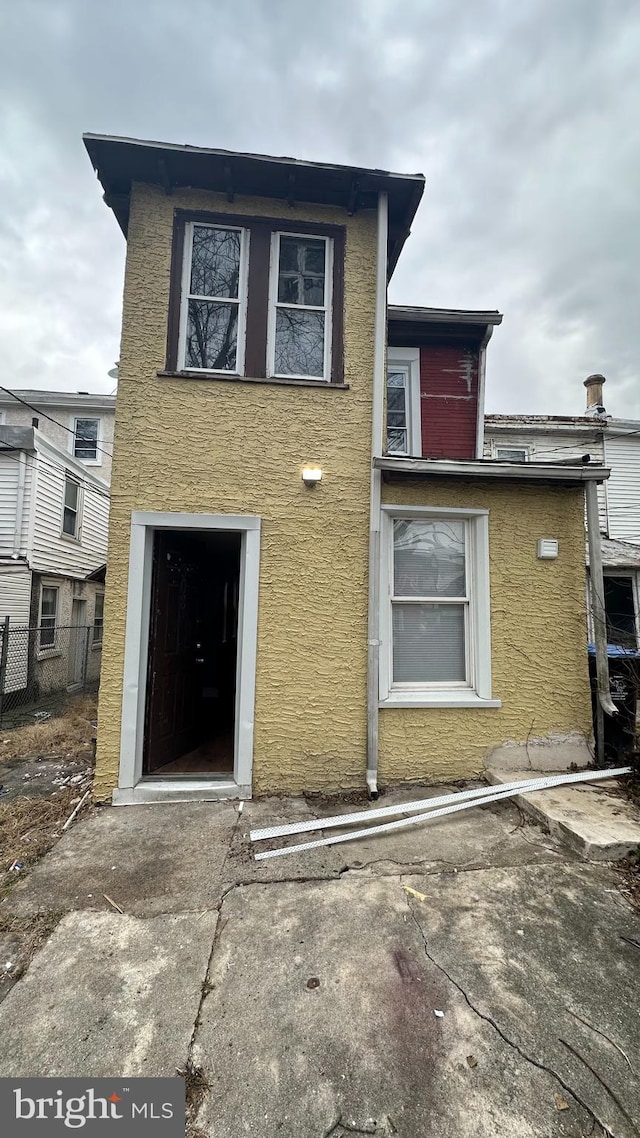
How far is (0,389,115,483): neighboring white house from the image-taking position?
15156 mm

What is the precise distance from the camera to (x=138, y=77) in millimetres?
6672

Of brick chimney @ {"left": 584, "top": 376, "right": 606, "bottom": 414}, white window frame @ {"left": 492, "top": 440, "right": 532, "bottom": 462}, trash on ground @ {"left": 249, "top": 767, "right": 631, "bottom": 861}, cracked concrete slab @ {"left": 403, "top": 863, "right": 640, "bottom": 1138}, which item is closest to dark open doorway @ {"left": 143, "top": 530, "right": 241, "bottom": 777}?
trash on ground @ {"left": 249, "top": 767, "right": 631, "bottom": 861}

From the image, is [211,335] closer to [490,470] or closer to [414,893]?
[490,470]

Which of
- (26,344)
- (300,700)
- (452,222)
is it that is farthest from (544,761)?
(26,344)

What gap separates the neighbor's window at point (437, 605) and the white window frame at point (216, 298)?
228 cm

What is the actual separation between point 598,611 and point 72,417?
55.4ft

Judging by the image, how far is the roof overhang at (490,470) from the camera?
454 cm

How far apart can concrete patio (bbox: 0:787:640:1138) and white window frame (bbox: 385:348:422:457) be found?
198 inches

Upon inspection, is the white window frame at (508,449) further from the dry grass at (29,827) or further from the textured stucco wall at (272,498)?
the dry grass at (29,827)

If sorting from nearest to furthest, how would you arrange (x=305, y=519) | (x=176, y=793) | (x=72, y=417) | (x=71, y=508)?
(x=176, y=793) < (x=305, y=519) < (x=71, y=508) < (x=72, y=417)

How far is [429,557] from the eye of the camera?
4.89 metres

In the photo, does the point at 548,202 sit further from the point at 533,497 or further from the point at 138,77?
the point at 533,497

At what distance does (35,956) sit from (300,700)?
8.34ft

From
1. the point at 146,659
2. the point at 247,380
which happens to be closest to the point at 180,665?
the point at 146,659
